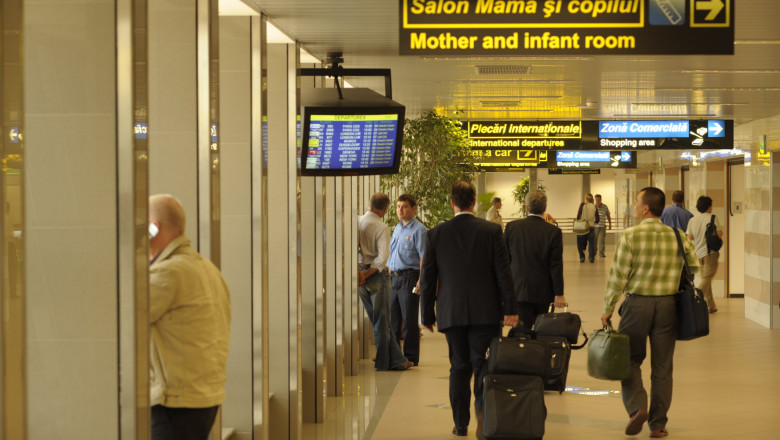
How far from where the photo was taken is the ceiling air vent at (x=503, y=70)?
9.00 m

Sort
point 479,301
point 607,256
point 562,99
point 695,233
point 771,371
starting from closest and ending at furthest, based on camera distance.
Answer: point 479,301 < point 771,371 < point 562,99 < point 695,233 < point 607,256

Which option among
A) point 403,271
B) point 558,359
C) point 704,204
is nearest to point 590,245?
point 704,204

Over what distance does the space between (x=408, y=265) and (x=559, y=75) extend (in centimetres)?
245

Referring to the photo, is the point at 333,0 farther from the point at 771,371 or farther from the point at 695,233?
the point at 695,233

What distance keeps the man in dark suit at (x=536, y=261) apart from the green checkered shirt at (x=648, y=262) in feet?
3.82

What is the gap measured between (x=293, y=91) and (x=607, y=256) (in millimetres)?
24757

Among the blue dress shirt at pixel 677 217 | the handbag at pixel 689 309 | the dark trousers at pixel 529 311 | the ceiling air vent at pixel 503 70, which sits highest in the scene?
the ceiling air vent at pixel 503 70

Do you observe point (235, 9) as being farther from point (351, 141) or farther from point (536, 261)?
point (536, 261)

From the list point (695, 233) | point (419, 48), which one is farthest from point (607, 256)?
point (419, 48)

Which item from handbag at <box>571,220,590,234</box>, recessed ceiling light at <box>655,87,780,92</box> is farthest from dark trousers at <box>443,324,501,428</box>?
handbag at <box>571,220,590,234</box>

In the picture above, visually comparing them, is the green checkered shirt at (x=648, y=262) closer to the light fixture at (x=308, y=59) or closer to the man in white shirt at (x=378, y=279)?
the light fixture at (x=308, y=59)

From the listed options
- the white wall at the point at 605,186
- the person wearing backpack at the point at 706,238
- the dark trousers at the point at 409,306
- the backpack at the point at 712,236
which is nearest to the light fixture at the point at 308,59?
the dark trousers at the point at 409,306

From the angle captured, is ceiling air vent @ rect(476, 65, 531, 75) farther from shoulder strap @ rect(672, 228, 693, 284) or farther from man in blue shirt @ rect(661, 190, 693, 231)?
man in blue shirt @ rect(661, 190, 693, 231)

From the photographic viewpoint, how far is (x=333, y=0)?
594 cm
